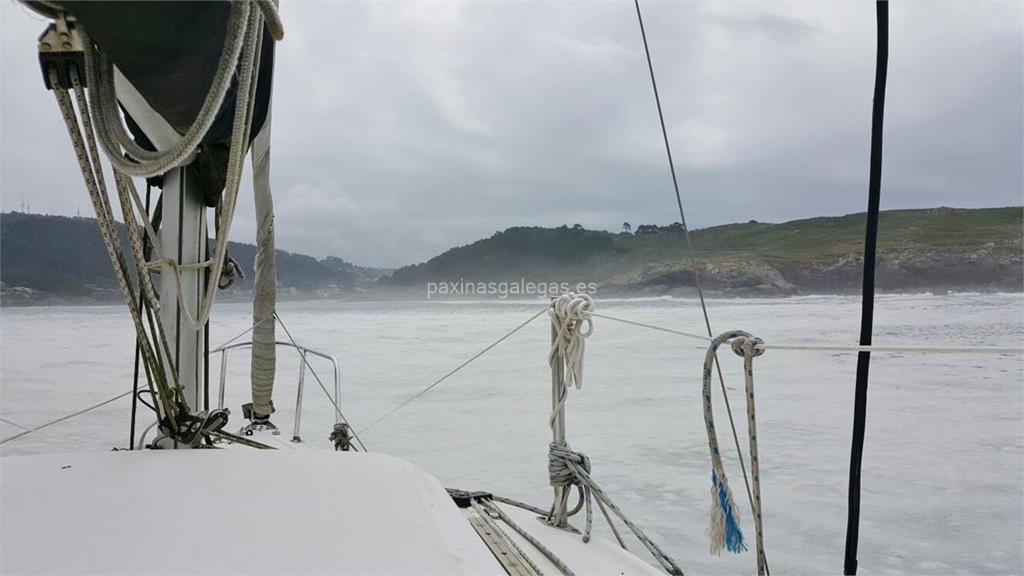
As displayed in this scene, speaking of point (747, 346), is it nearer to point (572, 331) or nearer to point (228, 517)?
point (572, 331)

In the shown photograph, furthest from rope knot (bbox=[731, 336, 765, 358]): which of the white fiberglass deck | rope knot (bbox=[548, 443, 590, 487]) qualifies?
rope knot (bbox=[548, 443, 590, 487])

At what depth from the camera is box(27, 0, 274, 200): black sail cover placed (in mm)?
809

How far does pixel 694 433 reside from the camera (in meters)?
4.20

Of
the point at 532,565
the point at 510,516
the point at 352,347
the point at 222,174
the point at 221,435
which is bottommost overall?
the point at 352,347

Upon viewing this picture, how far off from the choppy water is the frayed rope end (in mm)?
1150

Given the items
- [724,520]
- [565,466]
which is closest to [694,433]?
[565,466]

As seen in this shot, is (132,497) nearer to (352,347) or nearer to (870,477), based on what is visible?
(870,477)

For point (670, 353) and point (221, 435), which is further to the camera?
point (670, 353)

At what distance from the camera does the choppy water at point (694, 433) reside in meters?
2.49

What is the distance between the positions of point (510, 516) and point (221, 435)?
A: 0.85 m

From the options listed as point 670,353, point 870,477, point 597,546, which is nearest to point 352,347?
point 670,353

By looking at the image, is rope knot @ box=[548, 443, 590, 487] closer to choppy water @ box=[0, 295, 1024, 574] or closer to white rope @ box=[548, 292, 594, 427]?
white rope @ box=[548, 292, 594, 427]

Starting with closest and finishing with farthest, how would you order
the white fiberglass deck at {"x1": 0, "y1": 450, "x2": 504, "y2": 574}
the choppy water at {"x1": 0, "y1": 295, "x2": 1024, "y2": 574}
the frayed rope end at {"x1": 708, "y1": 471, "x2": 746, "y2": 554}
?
1. the white fiberglass deck at {"x1": 0, "y1": 450, "x2": 504, "y2": 574}
2. the frayed rope end at {"x1": 708, "y1": 471, "x2": 746, "y2": 554}
3. the choppy water at {"x1": 0, "y1": 295, "x2": 1024, "y2": 574}

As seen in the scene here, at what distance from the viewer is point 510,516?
5.65ft
